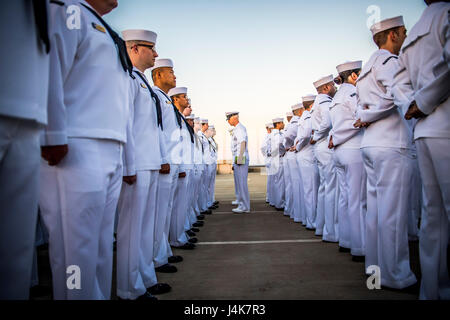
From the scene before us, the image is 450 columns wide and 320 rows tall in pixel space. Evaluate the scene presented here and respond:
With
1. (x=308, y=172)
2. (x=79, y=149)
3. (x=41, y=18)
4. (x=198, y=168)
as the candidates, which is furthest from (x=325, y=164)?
(x=41, y=18)

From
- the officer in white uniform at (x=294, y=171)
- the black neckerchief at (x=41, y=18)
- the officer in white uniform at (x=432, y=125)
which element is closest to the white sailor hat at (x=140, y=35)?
the black neckerchief at (x=41, y=18)

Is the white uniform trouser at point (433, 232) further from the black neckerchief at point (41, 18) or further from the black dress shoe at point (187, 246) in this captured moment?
the black dress shoe at point (187, 246)

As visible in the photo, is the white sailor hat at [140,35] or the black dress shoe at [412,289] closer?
the black dress shoe at [412,289]

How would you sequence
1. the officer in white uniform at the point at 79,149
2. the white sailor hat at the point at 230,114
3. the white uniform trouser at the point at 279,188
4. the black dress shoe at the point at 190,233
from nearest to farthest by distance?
1. the officer in white uniform at the point at 79,149
2. the black dress shoe at the point at 190,233
3. the white uniform trouser at the point at 279,188
4. the white sailor hat at the point at 230,114

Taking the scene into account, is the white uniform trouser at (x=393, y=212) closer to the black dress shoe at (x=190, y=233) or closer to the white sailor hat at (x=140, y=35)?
the white sailor hat at (x=140, y=35)

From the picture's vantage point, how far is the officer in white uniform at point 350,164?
13.1 feet

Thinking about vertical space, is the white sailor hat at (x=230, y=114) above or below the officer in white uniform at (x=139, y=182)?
above

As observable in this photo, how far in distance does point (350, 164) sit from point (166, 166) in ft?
7.16

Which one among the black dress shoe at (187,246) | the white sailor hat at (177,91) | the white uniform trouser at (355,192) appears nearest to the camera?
the white uniform trouser at (355,192)

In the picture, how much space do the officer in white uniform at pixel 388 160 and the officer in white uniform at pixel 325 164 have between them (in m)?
1.82

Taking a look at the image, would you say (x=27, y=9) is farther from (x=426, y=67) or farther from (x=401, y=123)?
(x=401, y=123)

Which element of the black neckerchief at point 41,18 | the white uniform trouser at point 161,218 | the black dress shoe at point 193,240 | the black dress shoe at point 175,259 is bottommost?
the black dress shoe at point 193,240

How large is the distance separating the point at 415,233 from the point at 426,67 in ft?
11.7

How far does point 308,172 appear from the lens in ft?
20.7
